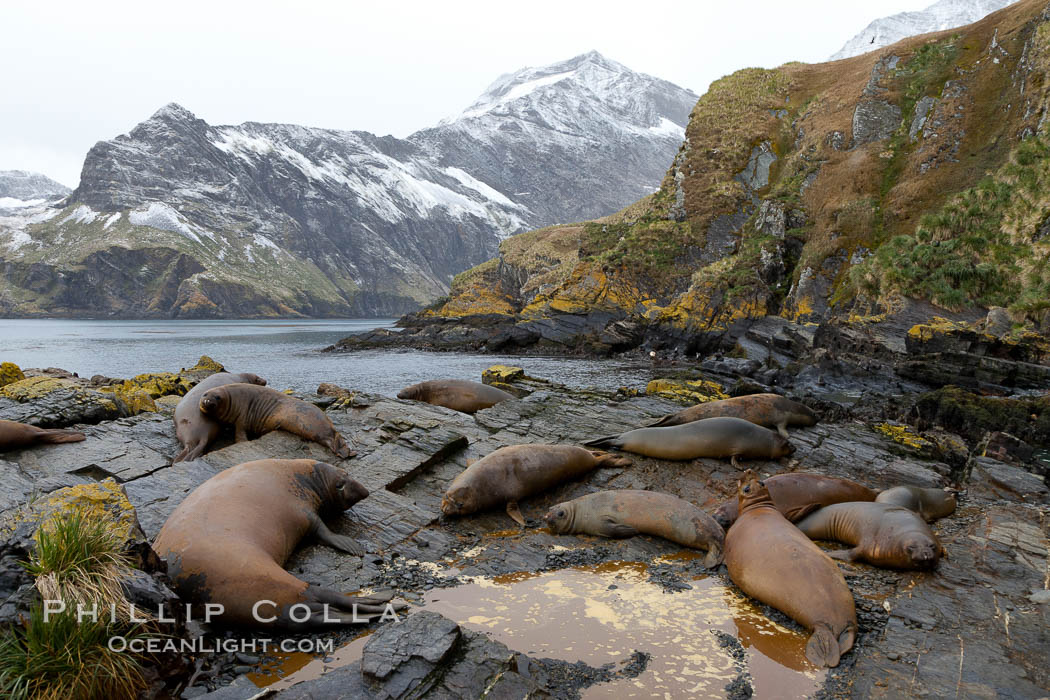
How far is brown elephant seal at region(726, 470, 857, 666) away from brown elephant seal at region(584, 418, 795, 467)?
3.21 meters

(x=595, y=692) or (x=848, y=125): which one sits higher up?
(x=848, y=125)

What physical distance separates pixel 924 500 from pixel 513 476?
20.6 feet

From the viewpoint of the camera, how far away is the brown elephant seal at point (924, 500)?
8.01 meters

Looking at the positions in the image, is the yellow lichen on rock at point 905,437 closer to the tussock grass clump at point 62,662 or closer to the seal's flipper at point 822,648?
the seal's flipper at point 822,648

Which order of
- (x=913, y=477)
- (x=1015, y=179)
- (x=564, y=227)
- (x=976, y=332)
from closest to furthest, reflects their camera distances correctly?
1. (x=913, y=477)
2. (x=976, y=332)
3. (x=1015, y=179)
4. (x=564, y=227)

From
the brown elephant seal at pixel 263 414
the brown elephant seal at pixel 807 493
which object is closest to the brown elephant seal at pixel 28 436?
the brown elephant seal at pixel 263 414

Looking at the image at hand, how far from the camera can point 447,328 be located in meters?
52.0

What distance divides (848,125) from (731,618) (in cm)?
4927

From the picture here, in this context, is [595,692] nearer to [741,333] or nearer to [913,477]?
[913,477]

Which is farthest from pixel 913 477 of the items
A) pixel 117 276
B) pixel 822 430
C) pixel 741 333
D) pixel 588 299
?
pixel 117 276

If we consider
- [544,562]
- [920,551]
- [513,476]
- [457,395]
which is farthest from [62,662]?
[457,395]

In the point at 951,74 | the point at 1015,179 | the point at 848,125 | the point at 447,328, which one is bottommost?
the point at 447,328

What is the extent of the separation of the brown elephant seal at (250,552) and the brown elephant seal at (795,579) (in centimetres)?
386

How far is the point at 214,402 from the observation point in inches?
372
